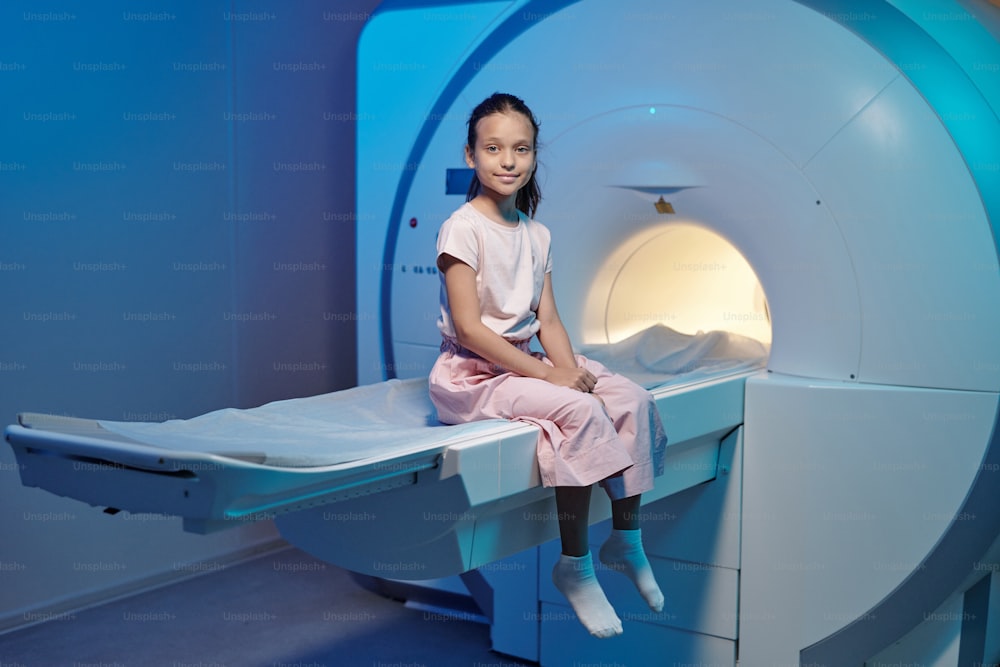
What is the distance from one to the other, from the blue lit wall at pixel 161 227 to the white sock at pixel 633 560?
1.50m

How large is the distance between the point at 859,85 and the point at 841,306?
1.36 ft

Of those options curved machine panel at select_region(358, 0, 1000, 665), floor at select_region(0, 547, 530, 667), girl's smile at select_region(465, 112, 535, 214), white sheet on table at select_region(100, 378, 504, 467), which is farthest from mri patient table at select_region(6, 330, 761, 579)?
floor at select_region(0, 547, 530, 667)

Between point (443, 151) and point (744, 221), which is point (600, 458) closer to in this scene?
point (744, 221)

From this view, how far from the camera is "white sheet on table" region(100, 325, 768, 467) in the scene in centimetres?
131

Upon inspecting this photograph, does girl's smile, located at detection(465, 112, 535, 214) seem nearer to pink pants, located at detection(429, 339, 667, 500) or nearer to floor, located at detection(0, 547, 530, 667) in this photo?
pink pants, located at detection(429, 339, 667, 500)

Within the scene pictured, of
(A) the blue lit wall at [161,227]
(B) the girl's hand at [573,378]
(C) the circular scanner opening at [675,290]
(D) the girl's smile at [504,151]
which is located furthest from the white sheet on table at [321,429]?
(A) the blue lit wall at [161,227]

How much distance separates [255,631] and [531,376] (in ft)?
4.09

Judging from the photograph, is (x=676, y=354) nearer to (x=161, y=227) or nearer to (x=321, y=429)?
(x=321, y=429)

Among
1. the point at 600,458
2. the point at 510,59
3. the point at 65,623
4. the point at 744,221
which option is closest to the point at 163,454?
the point at 600,458

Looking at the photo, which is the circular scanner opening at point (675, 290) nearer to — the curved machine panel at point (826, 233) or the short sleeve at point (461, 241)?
the curved machine panel at point (826, 233)

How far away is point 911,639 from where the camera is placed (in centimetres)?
206

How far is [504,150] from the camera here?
5.66 ft

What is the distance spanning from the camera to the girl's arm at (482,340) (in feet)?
5.49

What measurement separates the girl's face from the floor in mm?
1204
